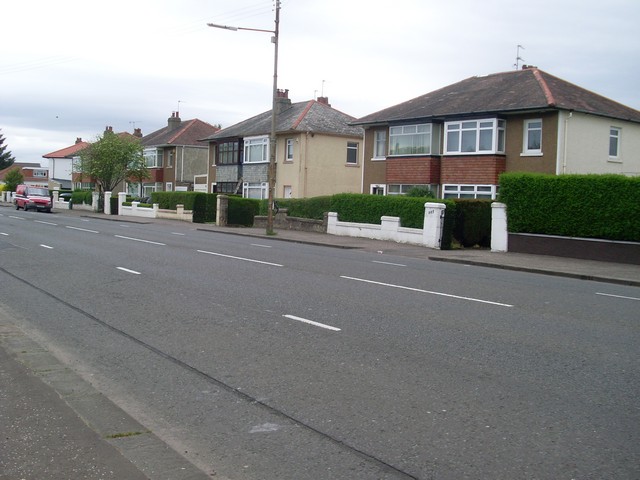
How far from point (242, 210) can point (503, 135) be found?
1650cm

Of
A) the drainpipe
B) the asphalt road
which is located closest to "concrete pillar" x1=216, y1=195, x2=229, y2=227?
the drainpipe

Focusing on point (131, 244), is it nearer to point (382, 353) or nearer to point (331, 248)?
point (331, 248)

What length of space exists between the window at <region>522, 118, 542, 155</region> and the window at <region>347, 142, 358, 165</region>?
60.9 ft

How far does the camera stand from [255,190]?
5106 cm

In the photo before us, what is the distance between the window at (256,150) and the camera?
1950 inches

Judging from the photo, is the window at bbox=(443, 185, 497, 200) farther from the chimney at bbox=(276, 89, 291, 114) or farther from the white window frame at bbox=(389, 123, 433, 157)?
the chimney at bbox=(276, 89, 291, 114)

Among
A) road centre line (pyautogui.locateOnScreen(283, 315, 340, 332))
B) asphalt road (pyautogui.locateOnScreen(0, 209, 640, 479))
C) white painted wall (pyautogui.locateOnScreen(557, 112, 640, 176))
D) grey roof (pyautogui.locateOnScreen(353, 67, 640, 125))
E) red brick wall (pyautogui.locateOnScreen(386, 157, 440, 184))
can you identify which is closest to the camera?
asphalt road (pyautogui.locateOnScreen(0, 209, 640, 479))

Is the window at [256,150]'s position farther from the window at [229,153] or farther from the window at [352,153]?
the window at [352,153]

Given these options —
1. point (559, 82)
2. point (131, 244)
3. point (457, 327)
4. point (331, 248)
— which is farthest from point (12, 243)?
point (559, 82)

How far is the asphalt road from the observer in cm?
501

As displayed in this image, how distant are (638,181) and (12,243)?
1940 cm

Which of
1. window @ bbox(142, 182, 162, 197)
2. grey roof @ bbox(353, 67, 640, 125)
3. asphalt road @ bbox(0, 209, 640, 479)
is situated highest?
grey roof @ bbox(353, 67, 640, 125)

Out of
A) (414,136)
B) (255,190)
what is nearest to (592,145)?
(414,136)

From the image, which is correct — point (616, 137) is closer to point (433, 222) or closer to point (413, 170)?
point (413, 170)
